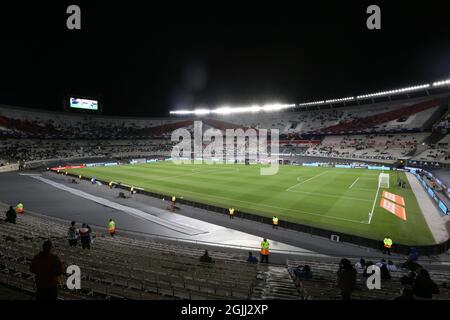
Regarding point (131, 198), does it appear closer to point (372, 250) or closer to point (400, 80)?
point (372, 250)

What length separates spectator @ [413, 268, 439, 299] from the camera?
598 cm

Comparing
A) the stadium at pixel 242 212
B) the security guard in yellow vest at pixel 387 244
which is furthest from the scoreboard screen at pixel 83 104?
the security guard in yellow vest at pixel 387 244

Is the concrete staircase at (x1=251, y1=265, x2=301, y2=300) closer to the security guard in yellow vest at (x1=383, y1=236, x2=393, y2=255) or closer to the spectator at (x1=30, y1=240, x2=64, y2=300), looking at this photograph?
the spectator at (x1=30, y1=240, x2=64, y2=300)

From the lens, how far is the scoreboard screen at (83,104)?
7861 cm

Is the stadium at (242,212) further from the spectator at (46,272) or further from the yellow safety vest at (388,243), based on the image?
the yellow safety vest at (388,243)

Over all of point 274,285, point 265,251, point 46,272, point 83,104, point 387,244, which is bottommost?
point 387,244

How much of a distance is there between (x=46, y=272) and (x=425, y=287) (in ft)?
25.0

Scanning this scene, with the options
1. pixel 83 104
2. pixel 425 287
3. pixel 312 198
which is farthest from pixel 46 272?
pixel 83 104

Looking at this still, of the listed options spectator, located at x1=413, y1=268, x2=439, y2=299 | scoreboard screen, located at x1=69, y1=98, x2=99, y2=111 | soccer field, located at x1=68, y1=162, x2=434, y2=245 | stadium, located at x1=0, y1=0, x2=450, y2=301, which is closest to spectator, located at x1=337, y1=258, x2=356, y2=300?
stadium, located at x1=0, y1=0, x2=450, y2=301

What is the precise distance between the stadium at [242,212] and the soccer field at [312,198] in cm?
17

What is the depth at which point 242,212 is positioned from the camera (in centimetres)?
2241

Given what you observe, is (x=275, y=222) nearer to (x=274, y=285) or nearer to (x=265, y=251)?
(x=265, y=251)

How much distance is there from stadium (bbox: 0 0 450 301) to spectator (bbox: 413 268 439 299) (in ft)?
0.10
